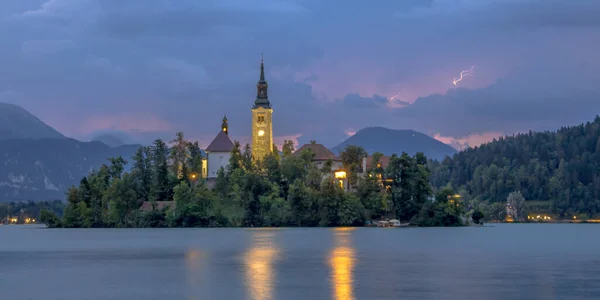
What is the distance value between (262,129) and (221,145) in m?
10.1

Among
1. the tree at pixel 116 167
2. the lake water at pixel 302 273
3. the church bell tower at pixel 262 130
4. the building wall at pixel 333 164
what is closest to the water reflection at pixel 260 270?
the lake water at pixel 302 273

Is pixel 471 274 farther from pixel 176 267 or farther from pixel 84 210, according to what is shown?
pixel 84 210

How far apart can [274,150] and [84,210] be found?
141 ft

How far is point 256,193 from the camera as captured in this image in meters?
152

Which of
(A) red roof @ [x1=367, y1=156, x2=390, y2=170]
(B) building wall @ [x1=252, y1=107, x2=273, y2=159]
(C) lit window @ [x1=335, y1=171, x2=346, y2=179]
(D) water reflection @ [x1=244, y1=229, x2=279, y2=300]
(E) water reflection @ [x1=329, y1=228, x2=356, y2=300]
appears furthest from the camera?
(B) building wall @ [x1=252, y1=107, x2=273, y2=159]

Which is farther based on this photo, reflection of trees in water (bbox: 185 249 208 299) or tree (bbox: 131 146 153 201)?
tree (bbox: 131 146 153 201)

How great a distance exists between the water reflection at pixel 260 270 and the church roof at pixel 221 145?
93518 millimetres

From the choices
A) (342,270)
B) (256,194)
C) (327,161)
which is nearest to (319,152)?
(327,161)

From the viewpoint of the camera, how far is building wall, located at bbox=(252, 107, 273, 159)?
592 ft

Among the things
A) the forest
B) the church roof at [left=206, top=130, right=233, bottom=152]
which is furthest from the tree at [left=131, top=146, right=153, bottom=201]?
the church roof at [left=206, top=130, right=233, bottom=152]

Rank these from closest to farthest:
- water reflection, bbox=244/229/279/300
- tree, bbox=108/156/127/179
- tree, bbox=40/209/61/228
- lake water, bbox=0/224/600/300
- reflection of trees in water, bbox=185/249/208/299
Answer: lake water, bbox=0/224/600/300 < water reflection, bbox=244/229/279/300 < reflection of trees in water, bbox=185/249/208/299 < tree, bbox=108/156/127/179 < tree, bbox=40/209/61/228

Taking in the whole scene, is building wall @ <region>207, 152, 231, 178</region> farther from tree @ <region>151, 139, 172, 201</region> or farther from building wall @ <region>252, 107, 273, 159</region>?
tree @ <region>151, 139, 172, 201</region>

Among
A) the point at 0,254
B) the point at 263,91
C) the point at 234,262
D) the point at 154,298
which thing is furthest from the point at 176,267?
the point at 263,91

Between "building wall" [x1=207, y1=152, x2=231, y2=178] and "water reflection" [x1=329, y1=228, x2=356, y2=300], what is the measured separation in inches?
3754
